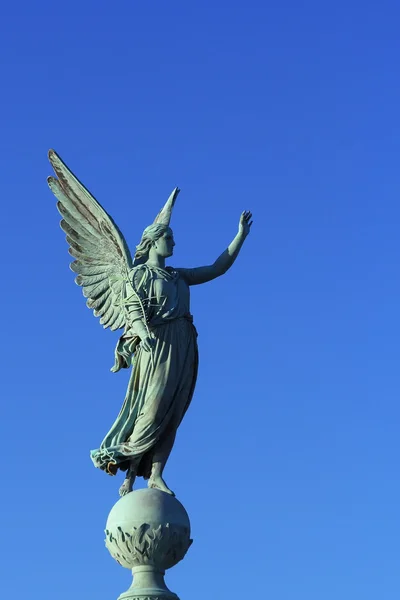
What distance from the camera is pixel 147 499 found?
1572 cm

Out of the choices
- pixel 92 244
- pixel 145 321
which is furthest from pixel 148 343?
pixel 92 244

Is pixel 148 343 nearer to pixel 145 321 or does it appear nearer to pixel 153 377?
pixel 145 321

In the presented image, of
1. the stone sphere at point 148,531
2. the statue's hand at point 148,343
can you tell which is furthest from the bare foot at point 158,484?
the statue's hand at point 148,343

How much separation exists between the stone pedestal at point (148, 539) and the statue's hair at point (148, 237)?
3347mm

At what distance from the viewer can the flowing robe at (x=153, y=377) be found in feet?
54.6

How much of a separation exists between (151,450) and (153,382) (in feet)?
2.77

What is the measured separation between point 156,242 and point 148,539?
401 cm

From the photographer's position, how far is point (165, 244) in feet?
57.2

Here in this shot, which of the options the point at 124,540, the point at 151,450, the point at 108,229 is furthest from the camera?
the point at 108,229

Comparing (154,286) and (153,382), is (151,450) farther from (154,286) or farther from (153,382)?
(154,286)

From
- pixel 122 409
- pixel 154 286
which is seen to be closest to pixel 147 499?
pixel 122 409

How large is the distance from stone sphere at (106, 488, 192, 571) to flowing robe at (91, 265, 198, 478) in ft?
3.11

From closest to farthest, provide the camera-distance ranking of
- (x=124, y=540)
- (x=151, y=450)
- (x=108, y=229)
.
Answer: (x=124, y=540) → (x=151, y=450) → (x=108, y=229)

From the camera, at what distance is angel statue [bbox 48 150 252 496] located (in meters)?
16.7
